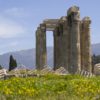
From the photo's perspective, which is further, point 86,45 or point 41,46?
point 41,46

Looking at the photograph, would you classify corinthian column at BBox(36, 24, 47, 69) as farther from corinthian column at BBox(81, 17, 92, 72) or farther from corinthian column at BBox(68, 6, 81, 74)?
corinthian column at BBox(68, 6, 81, 74)

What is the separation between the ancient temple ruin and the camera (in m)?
53.2

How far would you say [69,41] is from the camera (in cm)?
5834

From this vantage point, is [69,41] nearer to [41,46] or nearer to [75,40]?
[75,40]

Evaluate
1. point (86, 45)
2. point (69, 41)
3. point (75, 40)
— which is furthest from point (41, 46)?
point (75, 40)

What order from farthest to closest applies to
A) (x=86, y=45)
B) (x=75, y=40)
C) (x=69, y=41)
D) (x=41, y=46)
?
1. (x=41, y=46)
2. (x=69, y=41)
3. (x=86, y=45)
4. (x=75, y=40)

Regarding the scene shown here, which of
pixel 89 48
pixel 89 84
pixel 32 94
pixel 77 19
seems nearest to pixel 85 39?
pixel 89 48

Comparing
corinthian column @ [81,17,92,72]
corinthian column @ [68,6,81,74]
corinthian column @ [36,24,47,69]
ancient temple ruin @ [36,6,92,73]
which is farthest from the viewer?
corinthian column @ [36,24,47,69]

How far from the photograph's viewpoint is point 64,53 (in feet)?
193

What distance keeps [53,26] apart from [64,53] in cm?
511

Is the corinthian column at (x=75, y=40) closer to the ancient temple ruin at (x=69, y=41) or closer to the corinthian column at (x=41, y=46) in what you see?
the ancient temple ruin at (x=69, y=41)

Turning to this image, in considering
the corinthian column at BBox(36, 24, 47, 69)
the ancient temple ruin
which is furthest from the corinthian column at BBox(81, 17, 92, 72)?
the corinthian column at BBox(36, 24, 47, 69)

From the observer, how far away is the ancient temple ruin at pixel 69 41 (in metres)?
53.2

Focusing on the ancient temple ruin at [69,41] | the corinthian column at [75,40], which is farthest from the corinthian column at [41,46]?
the corinthian column at [75,40]
